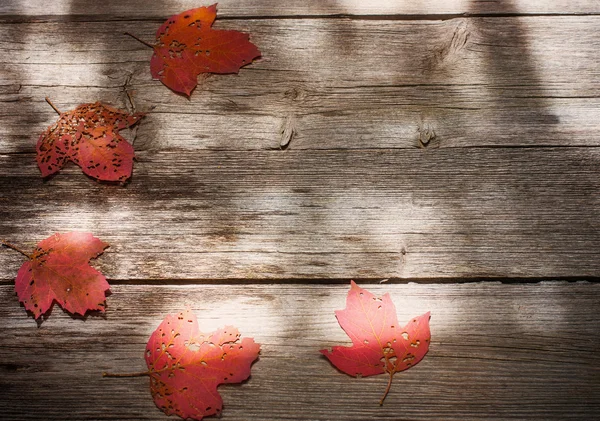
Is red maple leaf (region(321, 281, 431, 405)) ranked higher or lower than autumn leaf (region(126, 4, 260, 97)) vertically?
lower

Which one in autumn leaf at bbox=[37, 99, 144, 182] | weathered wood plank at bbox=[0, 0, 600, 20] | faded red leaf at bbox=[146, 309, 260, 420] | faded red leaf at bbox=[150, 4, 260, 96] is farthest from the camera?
weathered wood plank at bbox=[0, 0, 600, 20]

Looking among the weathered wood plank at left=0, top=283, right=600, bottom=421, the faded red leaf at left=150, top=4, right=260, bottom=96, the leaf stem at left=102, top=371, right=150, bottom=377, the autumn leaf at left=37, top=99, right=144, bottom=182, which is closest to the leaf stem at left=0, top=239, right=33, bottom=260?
the weathered wood plank at left=0, top=283, right=600, bottom=421

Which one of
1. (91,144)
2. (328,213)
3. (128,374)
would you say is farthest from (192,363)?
(91,144)

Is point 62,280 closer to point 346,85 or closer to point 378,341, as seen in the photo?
point 378,341

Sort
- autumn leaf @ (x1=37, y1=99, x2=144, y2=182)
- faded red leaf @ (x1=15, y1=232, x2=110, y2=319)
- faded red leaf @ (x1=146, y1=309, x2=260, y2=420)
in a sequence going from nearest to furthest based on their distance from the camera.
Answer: faded red leaf @ (x1=146, y1=309, x2=260, y2=420)
faded red leaf @ (x1=15, y1=232, x2=110, y2=319)
autumn leaf @ (x1=37, y1=99, x2=144, y2=182)

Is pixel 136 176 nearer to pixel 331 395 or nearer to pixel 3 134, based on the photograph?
pixel 3 134

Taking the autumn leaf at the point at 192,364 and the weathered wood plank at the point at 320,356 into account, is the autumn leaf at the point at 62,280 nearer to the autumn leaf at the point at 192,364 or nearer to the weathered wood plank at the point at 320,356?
the weathered wood plank at the point at 320,356

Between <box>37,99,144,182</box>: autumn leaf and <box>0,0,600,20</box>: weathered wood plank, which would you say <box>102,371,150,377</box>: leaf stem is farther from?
<box>0,0,600,20</box>: weathered wood plank
